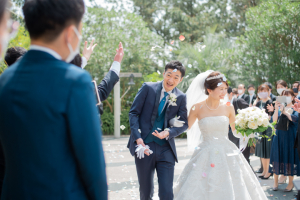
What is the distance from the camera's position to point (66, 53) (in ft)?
4.00

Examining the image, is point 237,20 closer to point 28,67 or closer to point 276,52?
point 276,52

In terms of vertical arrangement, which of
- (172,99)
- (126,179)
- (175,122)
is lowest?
(126,179)

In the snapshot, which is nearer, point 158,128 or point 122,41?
point 158,128

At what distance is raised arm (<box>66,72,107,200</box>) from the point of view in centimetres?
111

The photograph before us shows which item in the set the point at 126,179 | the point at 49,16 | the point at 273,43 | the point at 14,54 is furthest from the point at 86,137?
the point at 273,43

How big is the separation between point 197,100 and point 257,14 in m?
10.6

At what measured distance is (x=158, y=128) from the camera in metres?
3.52

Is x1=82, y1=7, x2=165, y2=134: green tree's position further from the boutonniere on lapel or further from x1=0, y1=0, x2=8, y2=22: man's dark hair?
x1=0, y1=0, x2=8, y2=22: man's dark hair

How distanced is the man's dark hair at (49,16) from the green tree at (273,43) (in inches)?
503

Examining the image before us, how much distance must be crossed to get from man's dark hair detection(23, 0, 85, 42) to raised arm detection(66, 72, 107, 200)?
0.76 ft

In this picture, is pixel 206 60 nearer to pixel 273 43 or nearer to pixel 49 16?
pixel 273 43

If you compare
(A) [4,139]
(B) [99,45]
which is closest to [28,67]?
(A) [4,139]

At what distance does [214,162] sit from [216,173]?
0.50 feet

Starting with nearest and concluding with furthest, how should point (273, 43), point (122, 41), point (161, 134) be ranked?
point (161, 134)
point (273, 43)
point (122, 41)
